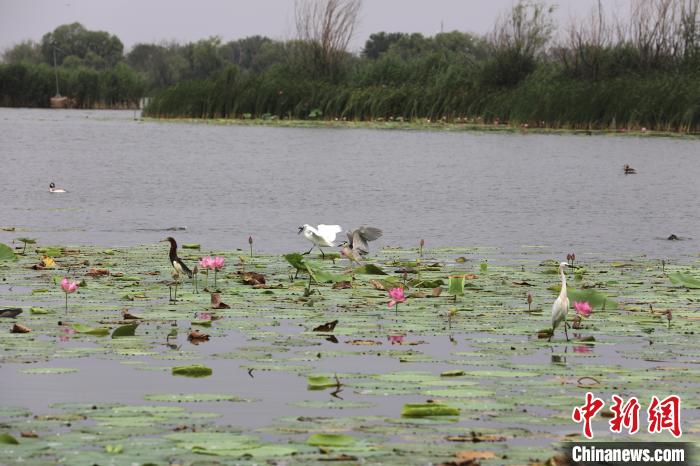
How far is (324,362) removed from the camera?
6789 mm

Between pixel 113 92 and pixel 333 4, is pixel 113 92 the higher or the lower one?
the lower one

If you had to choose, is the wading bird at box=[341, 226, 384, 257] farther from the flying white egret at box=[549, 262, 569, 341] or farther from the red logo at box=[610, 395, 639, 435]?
the red logo at box=[610, 395, 639, 435]

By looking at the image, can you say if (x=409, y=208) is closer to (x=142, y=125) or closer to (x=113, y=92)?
(x=142, y=125)

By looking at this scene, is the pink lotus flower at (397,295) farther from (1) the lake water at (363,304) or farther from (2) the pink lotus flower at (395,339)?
(2) the pink lotus flower at (395,339)

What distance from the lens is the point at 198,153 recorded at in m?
31.7

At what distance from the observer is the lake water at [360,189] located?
14.8 meters

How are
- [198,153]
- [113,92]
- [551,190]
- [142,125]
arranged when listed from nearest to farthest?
1. [551,190]
2. [198,153]
3. [142,125]
4. [113,92]

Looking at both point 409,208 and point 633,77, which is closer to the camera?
point 409,208

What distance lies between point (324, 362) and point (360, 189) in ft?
51.4

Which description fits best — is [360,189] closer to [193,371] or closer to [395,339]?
[395,339]

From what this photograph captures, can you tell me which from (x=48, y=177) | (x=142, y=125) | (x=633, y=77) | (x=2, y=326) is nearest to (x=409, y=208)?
(x=48, y=177)

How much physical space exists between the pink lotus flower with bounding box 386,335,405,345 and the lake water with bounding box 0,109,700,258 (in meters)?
5.45

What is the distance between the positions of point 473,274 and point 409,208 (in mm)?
8568

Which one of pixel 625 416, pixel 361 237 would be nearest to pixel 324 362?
pixel 625 416
